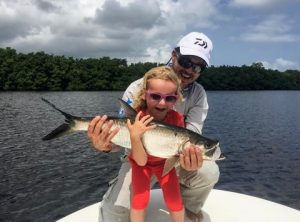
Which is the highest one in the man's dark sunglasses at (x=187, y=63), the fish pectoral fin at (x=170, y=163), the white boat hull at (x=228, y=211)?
the man's dark sunglasses at (x=187, y=63)

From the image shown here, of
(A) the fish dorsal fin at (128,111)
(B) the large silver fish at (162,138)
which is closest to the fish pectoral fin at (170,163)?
(B) the large silver fish at (162,138)

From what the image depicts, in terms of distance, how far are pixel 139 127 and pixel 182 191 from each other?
1466 mm

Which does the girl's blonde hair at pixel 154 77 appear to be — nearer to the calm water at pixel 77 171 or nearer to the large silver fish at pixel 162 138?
the large silver fish at pixel 162 138

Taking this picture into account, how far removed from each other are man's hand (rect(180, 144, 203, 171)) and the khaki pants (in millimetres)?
668

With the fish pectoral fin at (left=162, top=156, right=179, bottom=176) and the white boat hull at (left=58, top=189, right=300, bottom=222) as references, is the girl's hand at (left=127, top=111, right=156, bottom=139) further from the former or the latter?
the white boat hull at (left=58, top=189, right=300, bottom=222)

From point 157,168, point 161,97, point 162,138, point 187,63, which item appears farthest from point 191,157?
point 187,63

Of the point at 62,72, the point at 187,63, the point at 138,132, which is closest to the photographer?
the point at 138,132

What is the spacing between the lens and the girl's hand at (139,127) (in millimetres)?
4296

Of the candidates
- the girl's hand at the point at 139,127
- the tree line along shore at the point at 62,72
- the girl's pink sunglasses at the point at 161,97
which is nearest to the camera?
the girl's hand at the point at 139,127

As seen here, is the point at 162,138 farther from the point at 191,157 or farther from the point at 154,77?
the point at 154,77

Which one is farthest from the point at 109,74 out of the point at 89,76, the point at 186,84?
the point at 186,84

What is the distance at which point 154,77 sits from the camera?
482 cm

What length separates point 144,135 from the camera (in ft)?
14.4

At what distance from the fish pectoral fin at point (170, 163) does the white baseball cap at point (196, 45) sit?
Result: 4.80ft
